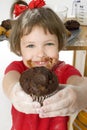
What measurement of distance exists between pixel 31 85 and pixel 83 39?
0.65 m

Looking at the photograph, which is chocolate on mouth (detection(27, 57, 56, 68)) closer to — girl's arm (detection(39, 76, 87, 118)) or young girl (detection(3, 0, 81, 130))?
young girl (detection(3, 0, 81, 130))

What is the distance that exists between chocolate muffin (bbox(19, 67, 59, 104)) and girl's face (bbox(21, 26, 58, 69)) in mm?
167

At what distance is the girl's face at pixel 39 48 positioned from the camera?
712 millimetres

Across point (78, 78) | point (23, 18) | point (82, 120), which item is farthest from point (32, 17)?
point (82, 120)

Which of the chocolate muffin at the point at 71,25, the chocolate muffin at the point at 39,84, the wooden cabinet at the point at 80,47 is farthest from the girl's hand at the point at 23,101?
the chocolate muffin at the point at 71,25

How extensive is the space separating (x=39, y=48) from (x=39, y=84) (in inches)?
7.9

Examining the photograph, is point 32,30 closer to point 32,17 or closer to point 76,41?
point 32,17

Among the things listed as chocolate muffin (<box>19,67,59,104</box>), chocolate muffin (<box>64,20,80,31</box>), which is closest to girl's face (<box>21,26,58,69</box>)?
chocolate muffin (<box>19,67,59,104</box>)

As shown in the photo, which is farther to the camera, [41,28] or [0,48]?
[0,48]

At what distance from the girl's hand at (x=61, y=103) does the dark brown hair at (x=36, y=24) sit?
0.24 meters

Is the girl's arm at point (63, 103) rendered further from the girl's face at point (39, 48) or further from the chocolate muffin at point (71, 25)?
the chocolate muffin at point (71, 25)

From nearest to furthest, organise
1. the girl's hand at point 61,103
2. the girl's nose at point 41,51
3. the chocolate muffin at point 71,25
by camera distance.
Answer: the girl's hand at point 61,103
the girl's nose at point 41,51
the chocolate muffin at point 71,25

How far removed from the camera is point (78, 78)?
27.6 inches

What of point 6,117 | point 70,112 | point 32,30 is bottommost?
point 6,117
